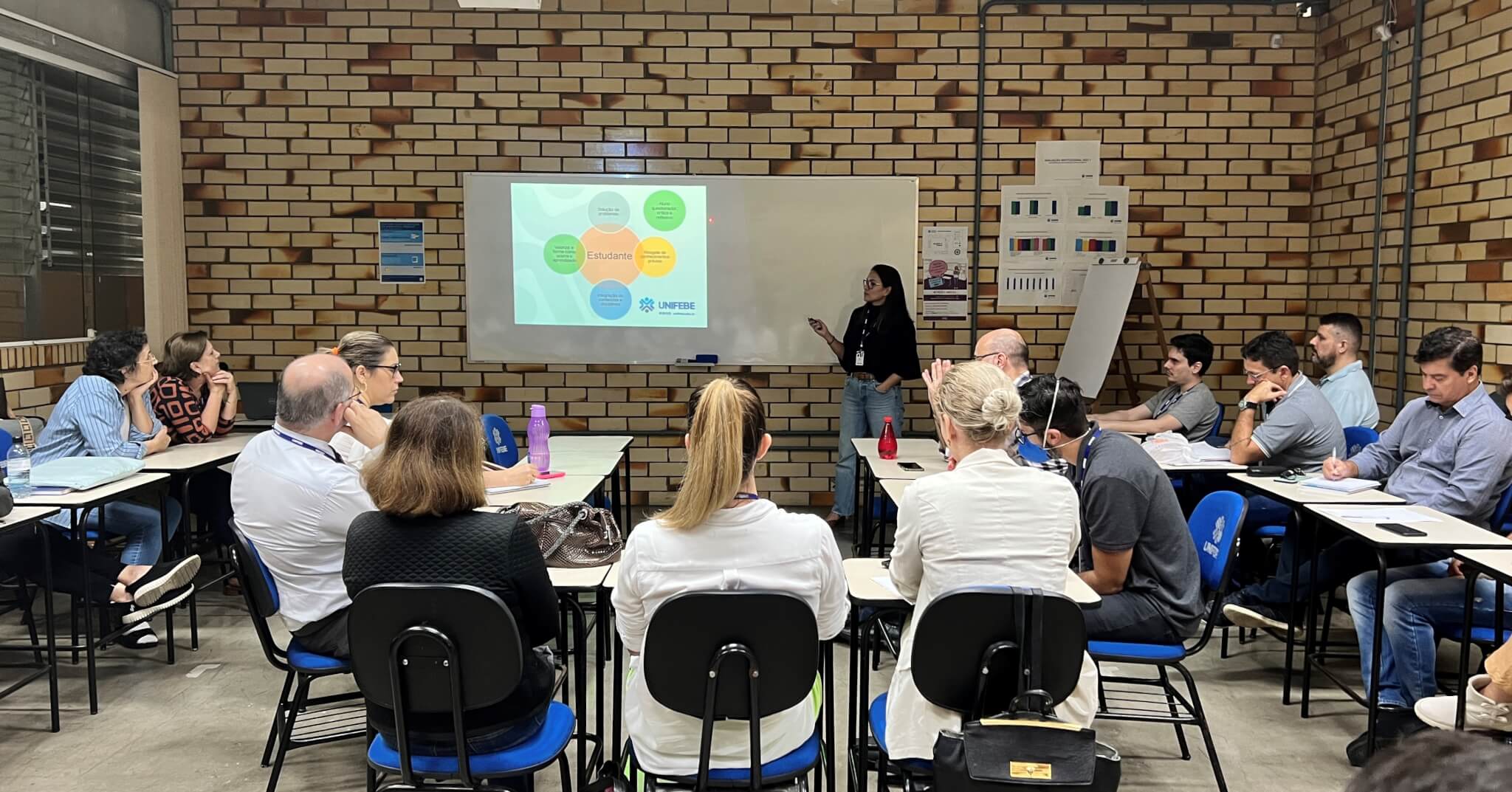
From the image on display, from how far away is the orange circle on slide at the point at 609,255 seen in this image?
6.14 metres

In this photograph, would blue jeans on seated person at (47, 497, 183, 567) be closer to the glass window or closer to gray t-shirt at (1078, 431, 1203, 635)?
the glass window

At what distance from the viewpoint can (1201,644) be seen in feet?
9.39

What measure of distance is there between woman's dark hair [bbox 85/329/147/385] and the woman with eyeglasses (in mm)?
1028

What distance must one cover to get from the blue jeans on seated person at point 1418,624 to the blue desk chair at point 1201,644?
1.92ft

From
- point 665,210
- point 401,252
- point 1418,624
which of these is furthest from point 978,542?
point 401,252

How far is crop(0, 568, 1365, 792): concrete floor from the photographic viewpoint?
3.00 metres

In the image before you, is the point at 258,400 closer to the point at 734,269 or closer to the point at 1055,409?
the point at 734,269

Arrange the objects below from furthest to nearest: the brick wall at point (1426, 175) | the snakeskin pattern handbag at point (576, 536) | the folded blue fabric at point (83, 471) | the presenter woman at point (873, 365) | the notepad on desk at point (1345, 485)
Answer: the presenter woman at point (873, 365) < the brick wall at point (1426, 175) < the notepad on desk at point (1345, 485) < the folded blue fabric at point (83, 471) < the snakeskin pattern handbag at point (576, 536)

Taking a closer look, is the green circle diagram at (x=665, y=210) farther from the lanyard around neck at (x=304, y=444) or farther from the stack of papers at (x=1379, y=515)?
the stack of papers at (x=1379, y=515)

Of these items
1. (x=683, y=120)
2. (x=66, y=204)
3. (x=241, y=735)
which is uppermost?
(x=683, y=120)

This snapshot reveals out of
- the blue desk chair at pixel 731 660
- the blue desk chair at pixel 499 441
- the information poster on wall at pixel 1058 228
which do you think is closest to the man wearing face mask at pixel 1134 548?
the blue desk chair at pixel 731 660

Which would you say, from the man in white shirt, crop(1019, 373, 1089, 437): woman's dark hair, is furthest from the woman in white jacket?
the man in white shirt

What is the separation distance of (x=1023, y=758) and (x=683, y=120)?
4.86 metres

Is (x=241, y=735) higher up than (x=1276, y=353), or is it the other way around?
(x=1276, y=353)
